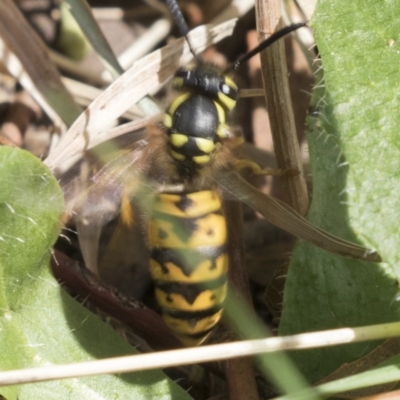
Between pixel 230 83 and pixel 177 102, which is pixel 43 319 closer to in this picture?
pixel 177 102

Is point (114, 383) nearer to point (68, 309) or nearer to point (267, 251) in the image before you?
point (68, 309)

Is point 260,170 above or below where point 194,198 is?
below

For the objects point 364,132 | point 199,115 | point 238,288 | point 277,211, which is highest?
point 199,115

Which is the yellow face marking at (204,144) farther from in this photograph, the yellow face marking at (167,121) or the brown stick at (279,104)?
the brown stick at (279,104)

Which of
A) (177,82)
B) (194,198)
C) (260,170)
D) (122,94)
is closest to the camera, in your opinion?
(194,198)

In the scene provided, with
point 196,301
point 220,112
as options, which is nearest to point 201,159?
point 220,112

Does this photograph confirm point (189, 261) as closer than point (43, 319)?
Yes

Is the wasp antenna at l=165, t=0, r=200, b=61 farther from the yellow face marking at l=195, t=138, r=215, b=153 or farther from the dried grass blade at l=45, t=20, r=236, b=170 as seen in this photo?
the yellow face marking at l=195, t=138, r=215, b=153

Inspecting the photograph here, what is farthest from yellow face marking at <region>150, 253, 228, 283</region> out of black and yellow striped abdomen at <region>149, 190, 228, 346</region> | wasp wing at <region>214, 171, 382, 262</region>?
wasp wing at <region>214, 171, 382, 262</region>
